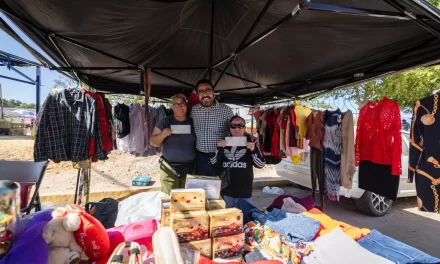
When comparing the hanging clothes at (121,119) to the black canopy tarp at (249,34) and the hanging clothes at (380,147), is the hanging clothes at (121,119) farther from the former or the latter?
the hanging clothes at (380,147)

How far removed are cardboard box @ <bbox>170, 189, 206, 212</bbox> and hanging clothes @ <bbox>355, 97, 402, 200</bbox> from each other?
7.73 ft

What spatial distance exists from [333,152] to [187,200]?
103 inches

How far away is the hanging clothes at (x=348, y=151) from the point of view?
3.12 metres

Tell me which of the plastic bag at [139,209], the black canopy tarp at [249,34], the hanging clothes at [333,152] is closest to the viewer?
the black canopy tarp at [249,34]

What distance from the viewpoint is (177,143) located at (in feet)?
8.03

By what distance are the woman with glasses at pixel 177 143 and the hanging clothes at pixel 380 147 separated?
7.50 feet

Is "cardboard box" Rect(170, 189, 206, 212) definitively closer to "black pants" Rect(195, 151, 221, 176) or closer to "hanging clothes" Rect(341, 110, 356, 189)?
"black pants" Rect(195, 151, 221, 176)

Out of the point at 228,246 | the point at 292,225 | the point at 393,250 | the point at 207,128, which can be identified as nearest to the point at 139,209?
the point at 228,246

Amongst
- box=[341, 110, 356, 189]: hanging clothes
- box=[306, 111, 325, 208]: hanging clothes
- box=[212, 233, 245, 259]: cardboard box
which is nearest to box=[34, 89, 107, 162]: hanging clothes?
box=[212, 233, 245, 259]: cardboard box

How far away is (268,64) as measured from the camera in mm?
3256

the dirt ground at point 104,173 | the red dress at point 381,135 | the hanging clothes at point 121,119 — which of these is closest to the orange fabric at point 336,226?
the red dress at point 381,135

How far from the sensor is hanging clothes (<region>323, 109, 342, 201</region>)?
10.6 feet

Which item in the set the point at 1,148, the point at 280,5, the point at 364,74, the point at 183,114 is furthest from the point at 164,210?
the point at 1,148

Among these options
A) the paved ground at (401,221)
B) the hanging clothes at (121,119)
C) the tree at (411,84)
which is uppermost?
the tree at (411,84)
